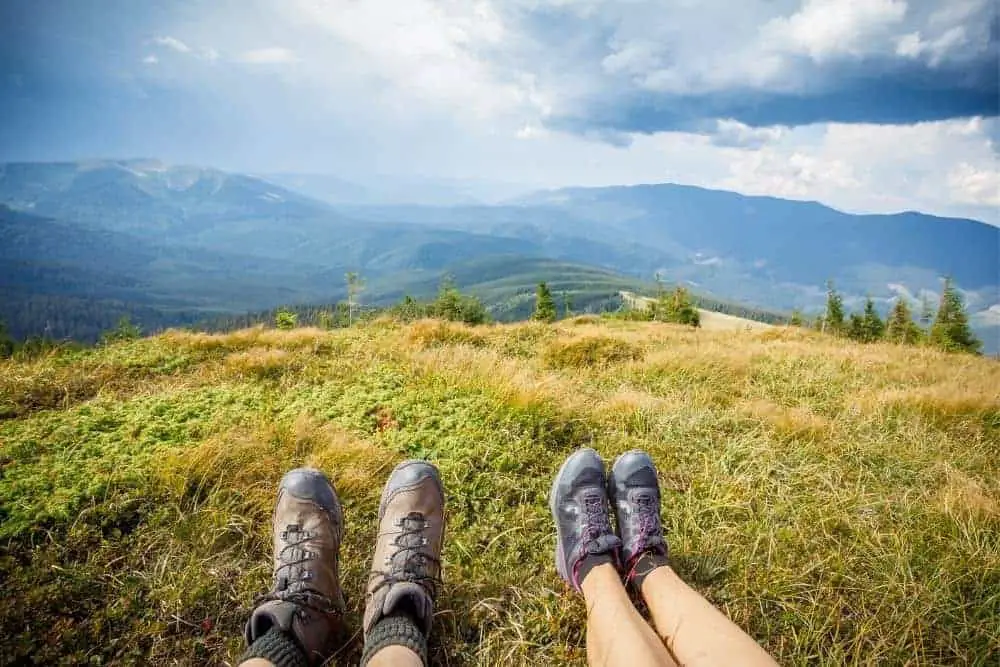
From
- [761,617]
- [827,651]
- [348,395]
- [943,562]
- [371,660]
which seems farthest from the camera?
[348,395]

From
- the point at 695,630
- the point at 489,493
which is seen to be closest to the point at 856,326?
the point at 489,493

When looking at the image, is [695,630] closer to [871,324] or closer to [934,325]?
[934,325]

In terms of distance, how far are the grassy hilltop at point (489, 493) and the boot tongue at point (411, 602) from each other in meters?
0.25

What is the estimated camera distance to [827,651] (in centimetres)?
283

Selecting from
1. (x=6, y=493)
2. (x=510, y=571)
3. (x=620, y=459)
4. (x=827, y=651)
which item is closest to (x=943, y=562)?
(x=827, y=651)

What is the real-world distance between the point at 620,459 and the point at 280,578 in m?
2.59

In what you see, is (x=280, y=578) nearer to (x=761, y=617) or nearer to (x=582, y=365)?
(x=761, y=617)

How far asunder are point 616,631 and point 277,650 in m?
1.81

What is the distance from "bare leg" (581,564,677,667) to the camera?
234 centimetres

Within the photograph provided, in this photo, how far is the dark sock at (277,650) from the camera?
253 cm

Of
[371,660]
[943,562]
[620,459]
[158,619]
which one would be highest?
[620,459]

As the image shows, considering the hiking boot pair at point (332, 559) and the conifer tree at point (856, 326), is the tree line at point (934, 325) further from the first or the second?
the hiking boot pair at point (332, 559)

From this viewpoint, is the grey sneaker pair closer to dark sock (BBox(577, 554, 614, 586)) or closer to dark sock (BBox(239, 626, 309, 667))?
dark sock (BBox(577, 554, 614, 586))

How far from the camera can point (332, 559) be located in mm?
3303
